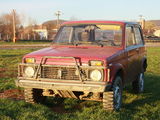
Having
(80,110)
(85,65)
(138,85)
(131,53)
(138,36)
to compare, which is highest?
(138,36)

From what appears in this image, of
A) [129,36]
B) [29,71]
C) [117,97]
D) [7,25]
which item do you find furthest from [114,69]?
[7,25]

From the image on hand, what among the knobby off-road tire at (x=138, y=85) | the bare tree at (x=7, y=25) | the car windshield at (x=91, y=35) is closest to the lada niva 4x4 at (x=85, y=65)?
the car windshield at (x=91, y=35)

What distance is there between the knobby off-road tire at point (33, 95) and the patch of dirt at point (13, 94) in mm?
795

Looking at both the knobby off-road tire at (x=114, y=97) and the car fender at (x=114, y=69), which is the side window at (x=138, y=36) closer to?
the car fender at (x=114, y=69)

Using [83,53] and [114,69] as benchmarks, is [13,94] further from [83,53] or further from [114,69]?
[114,69]

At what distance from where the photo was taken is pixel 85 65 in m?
5.68

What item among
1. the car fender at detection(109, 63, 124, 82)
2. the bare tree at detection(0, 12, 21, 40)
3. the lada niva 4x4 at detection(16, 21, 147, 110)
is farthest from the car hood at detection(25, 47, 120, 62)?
the bare tree at detection(0, 12, 21, 40)

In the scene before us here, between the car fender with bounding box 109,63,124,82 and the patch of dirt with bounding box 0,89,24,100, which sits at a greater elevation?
the car fender with bounding box 109,63,124,82

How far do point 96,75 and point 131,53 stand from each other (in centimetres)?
190

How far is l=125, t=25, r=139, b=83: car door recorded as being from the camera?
7.08 meters

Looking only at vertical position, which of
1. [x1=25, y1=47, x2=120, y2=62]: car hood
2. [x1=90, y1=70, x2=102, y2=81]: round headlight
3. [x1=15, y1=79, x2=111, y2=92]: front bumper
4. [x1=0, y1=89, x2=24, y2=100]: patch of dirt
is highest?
[x1=25, y1=47, x2=120, y2=62]: car hood

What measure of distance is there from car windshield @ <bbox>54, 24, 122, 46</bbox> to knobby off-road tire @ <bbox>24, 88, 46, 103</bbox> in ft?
4.32

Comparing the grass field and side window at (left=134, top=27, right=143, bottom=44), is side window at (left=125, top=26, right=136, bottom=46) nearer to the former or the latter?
side window at (left=134, top=27, right=143, bottom=44)

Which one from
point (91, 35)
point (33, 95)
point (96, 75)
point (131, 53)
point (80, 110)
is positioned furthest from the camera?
point (131, 53)
